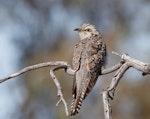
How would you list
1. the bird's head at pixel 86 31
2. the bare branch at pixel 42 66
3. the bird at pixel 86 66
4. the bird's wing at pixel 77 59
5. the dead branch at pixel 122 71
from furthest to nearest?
the bird's head at pixel 86 31, the bird's wing at pixel 77 59, the bird at pixel 86 66, the bare branch at pixel 42 66, the dead branch at pixel 122 71

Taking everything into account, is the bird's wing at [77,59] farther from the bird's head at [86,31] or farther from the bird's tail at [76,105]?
the bird's head at [86,31]

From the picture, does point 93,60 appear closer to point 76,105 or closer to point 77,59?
point 77,59

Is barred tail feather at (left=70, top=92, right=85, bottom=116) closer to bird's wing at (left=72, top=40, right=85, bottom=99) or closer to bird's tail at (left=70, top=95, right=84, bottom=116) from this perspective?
bird's tail at (left=70, top=95, right=84, bottom=116)

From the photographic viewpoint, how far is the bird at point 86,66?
4508mm

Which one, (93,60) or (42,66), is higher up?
(42,66)

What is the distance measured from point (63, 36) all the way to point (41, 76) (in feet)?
7.92

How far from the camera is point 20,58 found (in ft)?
42.3

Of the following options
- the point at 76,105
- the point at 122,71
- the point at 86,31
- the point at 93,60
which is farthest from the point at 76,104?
the point at 86,31

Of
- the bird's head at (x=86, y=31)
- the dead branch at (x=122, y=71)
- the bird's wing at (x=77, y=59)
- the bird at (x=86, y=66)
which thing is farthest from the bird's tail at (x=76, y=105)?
the bird's head at (x=86, y=31)

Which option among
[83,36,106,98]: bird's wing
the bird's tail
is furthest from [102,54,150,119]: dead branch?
[83,36,106,98]: bird's wing

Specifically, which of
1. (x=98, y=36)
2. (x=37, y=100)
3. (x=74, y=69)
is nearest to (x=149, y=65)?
(x=74, y=69)

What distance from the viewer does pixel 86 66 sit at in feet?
15.8

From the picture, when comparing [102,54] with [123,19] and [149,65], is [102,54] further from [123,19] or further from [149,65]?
[123,19]

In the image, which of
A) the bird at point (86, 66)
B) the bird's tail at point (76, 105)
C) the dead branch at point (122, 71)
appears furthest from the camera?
the bird at point (86, 66)
